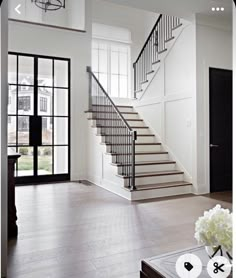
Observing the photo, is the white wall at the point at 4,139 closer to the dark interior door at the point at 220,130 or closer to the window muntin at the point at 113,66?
the dark interior door at the point at 220,130

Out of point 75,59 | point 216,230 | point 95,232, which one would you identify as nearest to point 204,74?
point 75,59

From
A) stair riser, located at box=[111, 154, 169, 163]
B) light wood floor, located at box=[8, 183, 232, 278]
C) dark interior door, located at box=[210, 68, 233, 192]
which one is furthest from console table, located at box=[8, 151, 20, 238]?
dark interior door, located at box=[210, 68, 233, 192]

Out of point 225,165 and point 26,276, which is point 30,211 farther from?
point 225,165

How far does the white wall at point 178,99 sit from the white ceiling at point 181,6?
404mm

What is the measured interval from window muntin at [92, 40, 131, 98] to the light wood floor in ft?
13.3

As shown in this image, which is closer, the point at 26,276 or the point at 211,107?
the point at 26,276

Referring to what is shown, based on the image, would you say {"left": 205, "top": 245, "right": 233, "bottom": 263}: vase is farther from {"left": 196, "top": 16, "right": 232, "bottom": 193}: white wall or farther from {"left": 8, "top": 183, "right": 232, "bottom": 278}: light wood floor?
{"left": 196, "top": 16, "right": 232, "bottom": 193}: white wall

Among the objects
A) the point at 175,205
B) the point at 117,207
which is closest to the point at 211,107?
the point at 175,205

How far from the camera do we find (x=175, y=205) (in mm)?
4156

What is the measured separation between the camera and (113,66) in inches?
315

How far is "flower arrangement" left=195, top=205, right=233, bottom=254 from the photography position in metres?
1.32

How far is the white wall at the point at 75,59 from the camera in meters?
6.10

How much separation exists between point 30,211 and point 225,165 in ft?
11.7

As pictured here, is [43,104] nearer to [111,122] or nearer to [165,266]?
[111,122]
